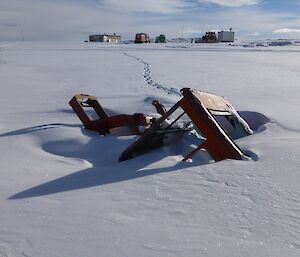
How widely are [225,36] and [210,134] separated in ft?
176

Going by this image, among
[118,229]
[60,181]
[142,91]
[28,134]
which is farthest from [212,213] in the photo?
[142,91]

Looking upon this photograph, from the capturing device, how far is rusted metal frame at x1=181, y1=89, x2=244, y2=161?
334 centimetres

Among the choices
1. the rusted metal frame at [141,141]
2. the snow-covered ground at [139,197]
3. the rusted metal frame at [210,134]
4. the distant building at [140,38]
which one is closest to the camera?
the snow-covered ground at [139,197]

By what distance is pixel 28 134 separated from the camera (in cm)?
424

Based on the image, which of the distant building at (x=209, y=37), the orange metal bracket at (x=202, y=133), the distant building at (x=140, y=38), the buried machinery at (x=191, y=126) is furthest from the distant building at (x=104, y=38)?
the orange metal bracket at (x=202, y=133)

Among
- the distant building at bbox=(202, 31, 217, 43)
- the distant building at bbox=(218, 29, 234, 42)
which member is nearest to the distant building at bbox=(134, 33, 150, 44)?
the distant building at bbox=(202, 31, 217, 43)

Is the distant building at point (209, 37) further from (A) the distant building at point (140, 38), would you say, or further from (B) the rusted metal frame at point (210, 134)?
(B) the rusted metal frame at point (210, 134)

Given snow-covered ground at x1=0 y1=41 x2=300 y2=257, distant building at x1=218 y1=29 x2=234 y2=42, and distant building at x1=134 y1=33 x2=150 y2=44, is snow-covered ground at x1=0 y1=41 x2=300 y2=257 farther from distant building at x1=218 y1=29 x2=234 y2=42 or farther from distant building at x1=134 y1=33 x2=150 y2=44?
distant building at x1=218 y1=29 x2=234 y2=42

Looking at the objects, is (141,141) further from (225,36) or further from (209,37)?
(225,36)

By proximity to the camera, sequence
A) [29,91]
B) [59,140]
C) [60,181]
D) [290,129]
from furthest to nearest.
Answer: [29,91]
[290,129]
[59,140]
[60,181]

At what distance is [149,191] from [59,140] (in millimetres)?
1691

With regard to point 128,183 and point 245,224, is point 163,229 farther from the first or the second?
point 128,183

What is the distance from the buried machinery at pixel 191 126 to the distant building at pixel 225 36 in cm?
5167

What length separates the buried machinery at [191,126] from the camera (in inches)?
133
